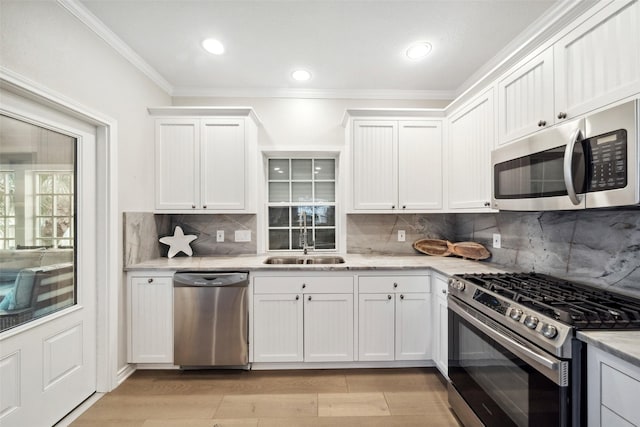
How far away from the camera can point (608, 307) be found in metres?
1.16

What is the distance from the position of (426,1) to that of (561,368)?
6.75 ft

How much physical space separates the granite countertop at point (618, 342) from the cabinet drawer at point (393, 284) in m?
1.31

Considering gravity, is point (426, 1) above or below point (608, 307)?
above

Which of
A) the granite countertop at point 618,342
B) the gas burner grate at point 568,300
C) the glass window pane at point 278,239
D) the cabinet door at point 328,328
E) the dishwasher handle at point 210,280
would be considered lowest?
A: the cabinet door at point 328,328

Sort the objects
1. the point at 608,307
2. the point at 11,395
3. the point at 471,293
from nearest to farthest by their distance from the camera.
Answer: the point at 608,307 < the point at 11,395 < the point at 471,293

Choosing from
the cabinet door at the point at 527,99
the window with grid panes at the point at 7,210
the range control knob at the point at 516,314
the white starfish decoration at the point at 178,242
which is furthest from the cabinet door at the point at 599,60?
the white starfish decoration at the point at 178,242

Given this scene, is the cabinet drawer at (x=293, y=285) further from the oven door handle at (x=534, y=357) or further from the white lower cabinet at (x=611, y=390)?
the white lower cabinet at (x=611, y=390)

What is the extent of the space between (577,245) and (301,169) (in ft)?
7.95

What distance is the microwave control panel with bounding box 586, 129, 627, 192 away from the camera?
107 cm

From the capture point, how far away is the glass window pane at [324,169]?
10.4ft

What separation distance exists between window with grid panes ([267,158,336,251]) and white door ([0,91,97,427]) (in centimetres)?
160

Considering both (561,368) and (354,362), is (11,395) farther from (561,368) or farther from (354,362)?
(561,368)

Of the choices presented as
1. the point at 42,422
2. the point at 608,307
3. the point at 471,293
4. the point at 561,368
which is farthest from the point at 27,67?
the point at 608,307

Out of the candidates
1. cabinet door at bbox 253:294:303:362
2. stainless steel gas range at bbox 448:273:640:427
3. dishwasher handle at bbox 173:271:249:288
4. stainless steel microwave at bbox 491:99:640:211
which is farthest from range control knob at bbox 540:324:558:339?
dishwasher handle at bbox 173:271:249:288
